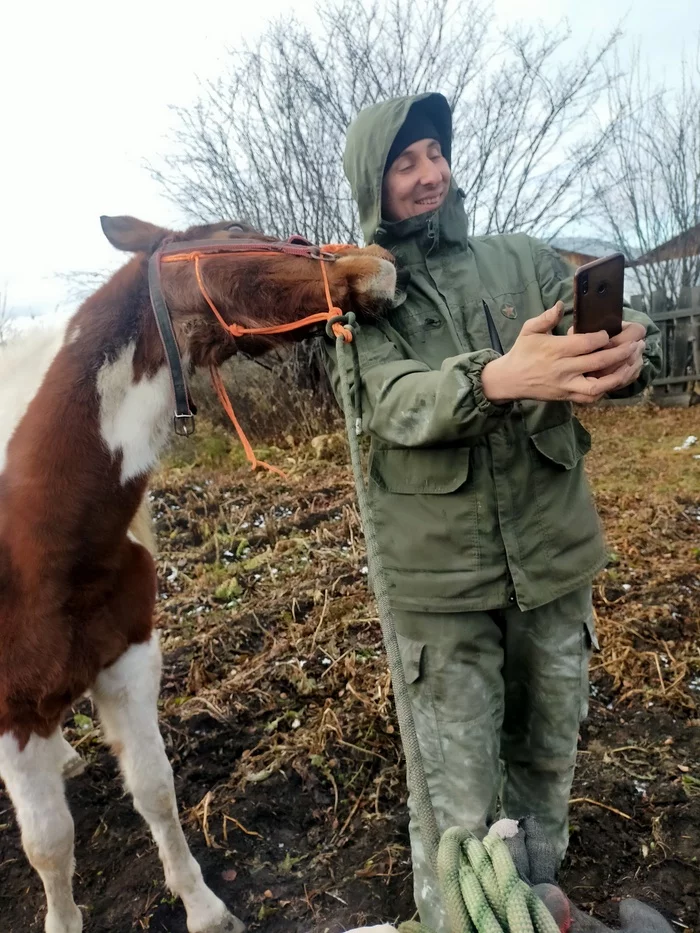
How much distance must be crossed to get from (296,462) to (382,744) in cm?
506

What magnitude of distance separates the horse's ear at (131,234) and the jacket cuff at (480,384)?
126 cm

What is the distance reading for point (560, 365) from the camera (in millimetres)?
1222

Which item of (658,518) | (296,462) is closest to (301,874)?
(658,518)

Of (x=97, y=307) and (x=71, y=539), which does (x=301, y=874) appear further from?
(x=97, y=307)

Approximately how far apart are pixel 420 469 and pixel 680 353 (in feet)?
40.0

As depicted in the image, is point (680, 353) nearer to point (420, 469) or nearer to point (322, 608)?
point (322, 608)

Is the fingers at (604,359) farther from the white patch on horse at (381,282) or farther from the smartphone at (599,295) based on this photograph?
the white patch on horse at (381,282)

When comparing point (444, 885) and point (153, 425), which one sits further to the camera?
A: point (153, 425)

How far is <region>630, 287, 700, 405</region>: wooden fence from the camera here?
11742 millimetres

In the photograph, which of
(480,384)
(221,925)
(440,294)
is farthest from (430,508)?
(221,925)

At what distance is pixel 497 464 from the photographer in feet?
5.72

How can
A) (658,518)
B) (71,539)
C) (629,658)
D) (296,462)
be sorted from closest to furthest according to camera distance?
1. (71,539)
2. (629,658)
3. (658,518)
4. (296,462)

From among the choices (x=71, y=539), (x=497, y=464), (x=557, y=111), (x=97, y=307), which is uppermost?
(x=557, y=111)

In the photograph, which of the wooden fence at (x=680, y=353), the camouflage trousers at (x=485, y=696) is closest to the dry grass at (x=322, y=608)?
the camouflage trousers at (x=485, y=696)
